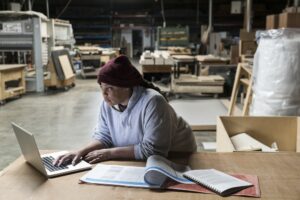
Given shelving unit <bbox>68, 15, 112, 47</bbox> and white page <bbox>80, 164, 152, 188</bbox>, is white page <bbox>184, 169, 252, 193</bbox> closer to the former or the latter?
white page <bbox>80, 164, 152, 188</bbox>

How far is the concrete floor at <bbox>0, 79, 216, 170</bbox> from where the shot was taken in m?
4.29

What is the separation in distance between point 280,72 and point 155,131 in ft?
5.85

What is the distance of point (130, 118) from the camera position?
185 cm

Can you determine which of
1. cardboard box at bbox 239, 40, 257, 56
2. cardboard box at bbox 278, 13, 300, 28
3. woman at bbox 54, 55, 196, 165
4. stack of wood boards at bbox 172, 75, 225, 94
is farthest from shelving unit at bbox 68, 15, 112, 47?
woman at bbox 54, 55, 196, 165

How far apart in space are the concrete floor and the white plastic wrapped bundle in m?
→ 1.14

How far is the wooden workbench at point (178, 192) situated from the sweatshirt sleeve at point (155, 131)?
7 centimetres

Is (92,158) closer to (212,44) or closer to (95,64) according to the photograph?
(212,44)

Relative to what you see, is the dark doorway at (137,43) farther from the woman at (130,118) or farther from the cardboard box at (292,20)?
the woman at (130,118)

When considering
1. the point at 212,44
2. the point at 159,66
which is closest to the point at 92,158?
the point at 159,66

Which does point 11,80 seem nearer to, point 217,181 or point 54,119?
point 54,119

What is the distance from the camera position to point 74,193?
139 centimetres

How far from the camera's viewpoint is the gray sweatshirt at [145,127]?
1.75m

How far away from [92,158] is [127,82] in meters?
0.42

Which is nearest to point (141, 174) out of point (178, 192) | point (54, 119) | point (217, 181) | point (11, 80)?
point (178, 192)
